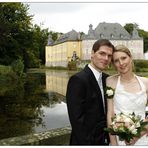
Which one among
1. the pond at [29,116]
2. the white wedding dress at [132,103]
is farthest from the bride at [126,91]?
the pond at [29,116]

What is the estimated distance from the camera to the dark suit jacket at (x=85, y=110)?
261 cm

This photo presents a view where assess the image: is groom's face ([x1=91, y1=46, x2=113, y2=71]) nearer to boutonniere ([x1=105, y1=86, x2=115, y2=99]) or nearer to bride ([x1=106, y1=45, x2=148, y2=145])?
bride ([x1=106, y1=45, x2=148, y2=145])

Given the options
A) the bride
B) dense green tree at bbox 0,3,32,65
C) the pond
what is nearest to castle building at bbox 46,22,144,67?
dense green tree at bbox 0,3,32,65

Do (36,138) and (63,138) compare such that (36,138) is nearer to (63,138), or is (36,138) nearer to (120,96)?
(63,138)

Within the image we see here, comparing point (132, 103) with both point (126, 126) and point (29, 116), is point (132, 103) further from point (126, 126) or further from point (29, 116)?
point (29, 116)

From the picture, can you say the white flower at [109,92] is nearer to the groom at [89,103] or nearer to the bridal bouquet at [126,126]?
the groom at [89,103]

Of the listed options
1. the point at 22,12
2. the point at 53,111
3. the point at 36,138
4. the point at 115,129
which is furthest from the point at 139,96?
the point at 22,12

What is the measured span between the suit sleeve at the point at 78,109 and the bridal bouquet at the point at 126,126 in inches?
7.8

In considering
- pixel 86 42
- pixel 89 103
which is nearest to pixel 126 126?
pixel 89 103

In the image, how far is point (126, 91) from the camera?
2871 millimetres

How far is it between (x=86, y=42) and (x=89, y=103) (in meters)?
46.1

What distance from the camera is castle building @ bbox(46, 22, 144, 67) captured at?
3656 cm

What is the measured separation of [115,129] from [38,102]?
10.9 metres

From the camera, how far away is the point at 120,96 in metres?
2.88
